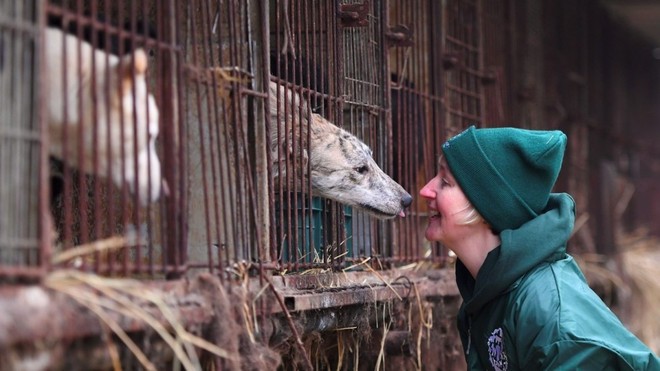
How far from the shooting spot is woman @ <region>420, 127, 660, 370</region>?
13.0ft

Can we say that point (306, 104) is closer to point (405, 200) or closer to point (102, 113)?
point (405, 200)

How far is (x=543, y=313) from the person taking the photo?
13.2ft

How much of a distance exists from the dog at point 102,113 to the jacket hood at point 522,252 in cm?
135

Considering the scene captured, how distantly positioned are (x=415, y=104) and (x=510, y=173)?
7.41 feet

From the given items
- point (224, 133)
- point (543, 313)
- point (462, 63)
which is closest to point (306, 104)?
point (224, 133)

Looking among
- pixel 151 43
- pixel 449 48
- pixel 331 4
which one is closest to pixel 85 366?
pixel 151 43

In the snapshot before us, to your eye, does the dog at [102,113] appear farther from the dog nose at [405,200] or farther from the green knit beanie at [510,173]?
the dog nose at [405,200]

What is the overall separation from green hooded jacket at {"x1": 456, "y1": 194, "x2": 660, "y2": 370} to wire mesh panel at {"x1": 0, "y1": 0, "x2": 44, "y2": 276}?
5.99 feet

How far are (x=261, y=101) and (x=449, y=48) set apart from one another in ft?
9.77

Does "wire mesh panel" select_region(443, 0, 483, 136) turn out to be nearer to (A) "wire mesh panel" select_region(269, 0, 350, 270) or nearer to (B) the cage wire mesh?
(B) the cage wire mesh

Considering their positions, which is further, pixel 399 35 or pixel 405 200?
pixel 399 35

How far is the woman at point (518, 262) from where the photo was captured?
13.0 ft

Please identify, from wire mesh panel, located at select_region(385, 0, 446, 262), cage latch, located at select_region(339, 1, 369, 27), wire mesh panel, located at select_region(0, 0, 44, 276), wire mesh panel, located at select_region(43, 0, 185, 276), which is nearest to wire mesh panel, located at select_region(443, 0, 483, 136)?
wire mesh panel, located at select_region(385, 0, 446, 262)

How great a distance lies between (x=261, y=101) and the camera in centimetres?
471
